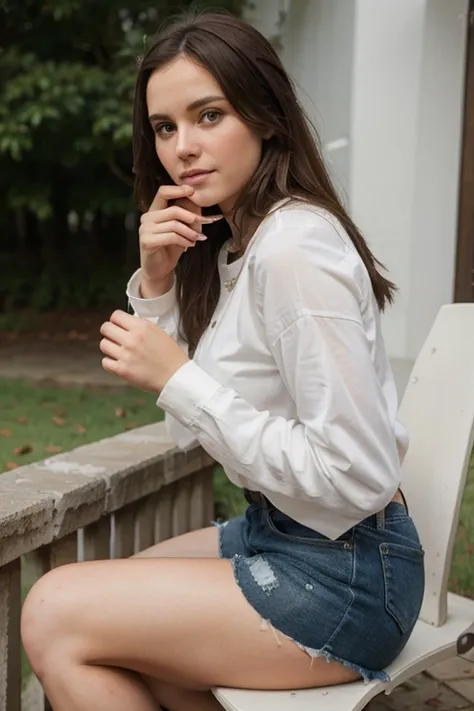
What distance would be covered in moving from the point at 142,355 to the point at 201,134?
0.41 metres

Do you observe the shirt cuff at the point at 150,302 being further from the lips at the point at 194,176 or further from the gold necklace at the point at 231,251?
the lips at the point at 194,176

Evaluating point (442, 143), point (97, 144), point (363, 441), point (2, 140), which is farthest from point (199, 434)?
point (97, 144)

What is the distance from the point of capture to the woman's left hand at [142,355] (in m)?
1.41

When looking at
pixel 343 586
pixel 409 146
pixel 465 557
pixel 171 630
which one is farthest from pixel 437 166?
pixel 171 630

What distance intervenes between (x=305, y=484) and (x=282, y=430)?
0.09 metres

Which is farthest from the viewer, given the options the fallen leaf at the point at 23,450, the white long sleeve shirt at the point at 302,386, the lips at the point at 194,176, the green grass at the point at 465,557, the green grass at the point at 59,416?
the green grass at the point at 59,416

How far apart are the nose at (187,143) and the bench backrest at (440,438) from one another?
0.72 metres

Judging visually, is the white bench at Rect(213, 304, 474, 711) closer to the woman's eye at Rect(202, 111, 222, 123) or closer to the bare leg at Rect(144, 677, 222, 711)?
the bare leg at Rect(144, 677, 222, 711)

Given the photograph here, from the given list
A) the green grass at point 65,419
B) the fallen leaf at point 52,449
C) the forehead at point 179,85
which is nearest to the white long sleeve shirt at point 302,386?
the forehead at point 179,85

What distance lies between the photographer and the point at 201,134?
1480 millimetres

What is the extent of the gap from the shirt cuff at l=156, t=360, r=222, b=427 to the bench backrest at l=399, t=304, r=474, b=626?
610 millimetres

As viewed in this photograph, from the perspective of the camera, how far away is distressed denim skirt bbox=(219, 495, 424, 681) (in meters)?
1.35

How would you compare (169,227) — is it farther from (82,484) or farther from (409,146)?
(409,146)

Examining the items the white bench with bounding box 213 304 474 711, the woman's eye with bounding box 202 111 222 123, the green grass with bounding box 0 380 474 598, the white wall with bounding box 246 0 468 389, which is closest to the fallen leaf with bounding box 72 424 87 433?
the green grass with bounding box 0 380 474 598
